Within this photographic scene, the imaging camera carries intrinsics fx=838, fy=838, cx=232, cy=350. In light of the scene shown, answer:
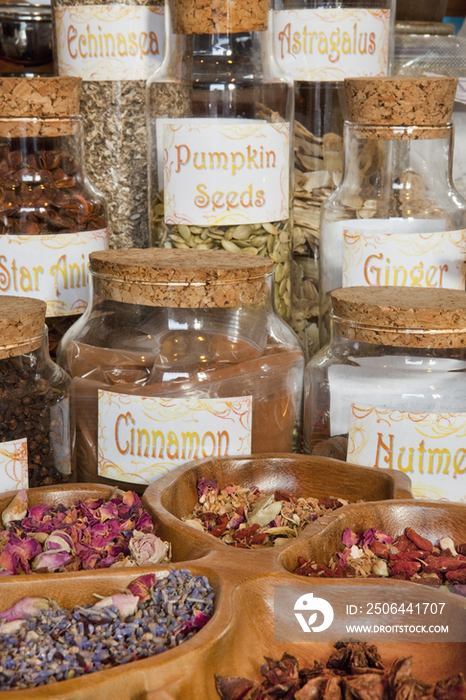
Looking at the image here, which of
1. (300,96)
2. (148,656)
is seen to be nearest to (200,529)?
(148,656)

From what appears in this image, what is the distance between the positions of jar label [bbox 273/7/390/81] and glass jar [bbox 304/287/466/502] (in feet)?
1.12

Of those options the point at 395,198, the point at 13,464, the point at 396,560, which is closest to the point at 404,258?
the point at 395,198

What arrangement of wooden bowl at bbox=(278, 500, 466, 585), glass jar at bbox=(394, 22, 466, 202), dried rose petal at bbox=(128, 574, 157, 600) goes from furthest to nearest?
glass jar at bbox=(394, 22, 466, 202)
wooden bowl at bbox=(278, 500, 466, 585)
dried rose petal at bbox=(128, 574, 157, 600)

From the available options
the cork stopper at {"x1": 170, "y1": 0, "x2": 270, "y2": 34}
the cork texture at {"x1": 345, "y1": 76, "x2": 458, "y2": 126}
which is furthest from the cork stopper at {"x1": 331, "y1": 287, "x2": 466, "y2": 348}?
the cork stopper at {"x1": 170, "y1": 0, "x2": 270, "y2": 34}

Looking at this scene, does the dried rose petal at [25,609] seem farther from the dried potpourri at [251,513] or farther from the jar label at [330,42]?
the jar label at [330,42]

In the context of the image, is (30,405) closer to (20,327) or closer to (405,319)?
(20,327)

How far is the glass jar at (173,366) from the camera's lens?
0.73 meters

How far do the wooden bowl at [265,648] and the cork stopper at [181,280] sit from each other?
10.1 inches

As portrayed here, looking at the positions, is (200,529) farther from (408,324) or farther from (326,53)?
(326,53)

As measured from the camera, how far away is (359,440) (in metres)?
0.74

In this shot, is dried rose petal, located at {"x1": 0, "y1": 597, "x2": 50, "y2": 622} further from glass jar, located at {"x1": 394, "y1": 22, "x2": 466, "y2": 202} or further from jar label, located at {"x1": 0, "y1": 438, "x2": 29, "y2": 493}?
glass jar, located at {"x1": 394, "y1": 22, "x2": 466, "y2": 202}

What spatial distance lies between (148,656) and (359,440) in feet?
0.98

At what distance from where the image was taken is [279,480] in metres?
0.76

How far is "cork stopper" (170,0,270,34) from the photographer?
0.88m
